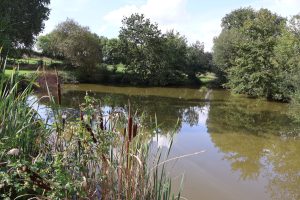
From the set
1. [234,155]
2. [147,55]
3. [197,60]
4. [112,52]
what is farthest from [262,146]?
[197,60]

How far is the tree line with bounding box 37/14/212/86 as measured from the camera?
3369cm

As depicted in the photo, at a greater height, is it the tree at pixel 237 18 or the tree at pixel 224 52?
the tree at pixel 237 18

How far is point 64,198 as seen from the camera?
2506 millimetres

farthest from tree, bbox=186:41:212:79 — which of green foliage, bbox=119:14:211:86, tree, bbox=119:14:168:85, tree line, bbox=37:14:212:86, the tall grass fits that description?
the tall grass

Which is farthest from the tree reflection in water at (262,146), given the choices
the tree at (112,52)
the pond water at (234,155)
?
the tree at (112,52)

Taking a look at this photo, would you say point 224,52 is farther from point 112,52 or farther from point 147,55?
point 112,52

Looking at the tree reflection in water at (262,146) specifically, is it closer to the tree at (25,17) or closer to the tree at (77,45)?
the tree at (25,17)

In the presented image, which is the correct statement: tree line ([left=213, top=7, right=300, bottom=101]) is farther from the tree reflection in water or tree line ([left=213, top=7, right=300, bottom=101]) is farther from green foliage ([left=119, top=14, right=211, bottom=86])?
the tree reflection in water

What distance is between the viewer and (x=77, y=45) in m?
33.3

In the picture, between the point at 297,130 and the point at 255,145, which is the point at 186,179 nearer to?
the point at 255,145

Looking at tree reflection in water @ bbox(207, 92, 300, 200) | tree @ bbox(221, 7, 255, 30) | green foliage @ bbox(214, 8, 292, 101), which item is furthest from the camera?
tree @ bbox(221, 7, 255, 30)

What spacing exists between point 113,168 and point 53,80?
51.5ft

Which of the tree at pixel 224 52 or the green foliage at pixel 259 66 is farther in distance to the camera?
the tree at pixel 224 52

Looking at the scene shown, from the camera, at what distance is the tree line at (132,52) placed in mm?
33694
